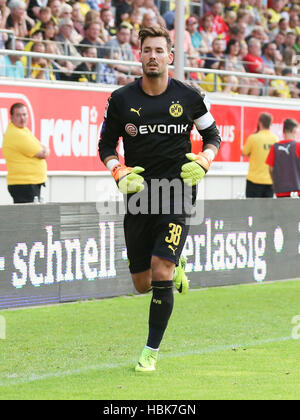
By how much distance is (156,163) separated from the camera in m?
7.14

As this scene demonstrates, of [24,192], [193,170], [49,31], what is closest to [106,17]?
[49,31]

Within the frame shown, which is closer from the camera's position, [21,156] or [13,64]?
[21,156]

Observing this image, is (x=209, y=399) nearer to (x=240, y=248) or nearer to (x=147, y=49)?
(x=147, y=49)

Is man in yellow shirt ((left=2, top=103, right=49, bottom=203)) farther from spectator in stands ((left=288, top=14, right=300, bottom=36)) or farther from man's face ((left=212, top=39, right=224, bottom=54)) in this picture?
spectator in stands ((left=288, top=14, right=300, bottom=36))

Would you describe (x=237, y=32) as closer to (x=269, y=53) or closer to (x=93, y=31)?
(x=269, y=53)

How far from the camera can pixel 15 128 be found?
13.7 meters

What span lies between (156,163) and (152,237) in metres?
0.57

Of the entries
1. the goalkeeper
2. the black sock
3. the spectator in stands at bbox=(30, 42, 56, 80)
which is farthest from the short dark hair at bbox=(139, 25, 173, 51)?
the spectator in stands at bbox=(30, 42, 56, 80)

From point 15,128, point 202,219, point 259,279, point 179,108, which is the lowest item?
point 259,279

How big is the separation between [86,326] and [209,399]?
3615mm

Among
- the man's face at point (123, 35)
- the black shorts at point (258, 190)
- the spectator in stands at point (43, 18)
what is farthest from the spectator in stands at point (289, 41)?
the spectator in stands at point (43, 18)

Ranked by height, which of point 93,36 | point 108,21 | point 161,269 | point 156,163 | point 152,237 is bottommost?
point 161,269

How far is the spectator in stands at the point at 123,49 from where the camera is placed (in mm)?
17969
